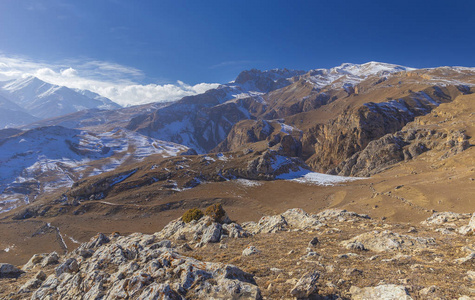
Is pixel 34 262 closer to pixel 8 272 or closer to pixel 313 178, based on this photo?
pixel 8 272

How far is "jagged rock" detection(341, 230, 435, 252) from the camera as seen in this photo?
10.4 m

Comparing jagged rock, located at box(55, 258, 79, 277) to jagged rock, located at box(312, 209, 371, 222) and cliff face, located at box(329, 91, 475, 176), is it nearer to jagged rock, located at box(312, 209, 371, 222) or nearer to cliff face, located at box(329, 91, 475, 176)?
jagged rock, located at box(312, 209, 371, 222)

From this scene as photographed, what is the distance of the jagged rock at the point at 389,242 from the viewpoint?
10391 millimetres

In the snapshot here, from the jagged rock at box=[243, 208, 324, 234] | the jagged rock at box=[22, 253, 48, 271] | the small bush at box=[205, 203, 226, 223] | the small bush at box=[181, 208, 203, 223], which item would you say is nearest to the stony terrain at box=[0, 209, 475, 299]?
the jagged rock at box=[243, 208, 324, 234]

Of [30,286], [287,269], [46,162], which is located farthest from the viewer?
[46,162]

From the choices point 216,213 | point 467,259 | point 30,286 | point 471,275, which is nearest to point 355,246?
point 467,259

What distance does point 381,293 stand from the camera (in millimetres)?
6348

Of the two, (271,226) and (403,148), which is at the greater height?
(403,148)

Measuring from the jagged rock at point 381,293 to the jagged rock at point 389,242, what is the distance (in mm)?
4760

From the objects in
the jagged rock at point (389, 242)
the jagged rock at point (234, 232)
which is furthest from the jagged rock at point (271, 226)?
the jagged rock at point (389, 242)

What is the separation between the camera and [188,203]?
54.0m

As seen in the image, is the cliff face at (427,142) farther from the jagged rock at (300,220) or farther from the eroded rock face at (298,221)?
the jagged rock at (300,220)

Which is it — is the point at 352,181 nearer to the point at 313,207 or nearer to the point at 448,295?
the point at 313,207

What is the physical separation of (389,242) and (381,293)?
564cm
